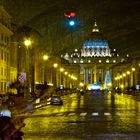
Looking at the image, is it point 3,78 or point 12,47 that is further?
point 12,47

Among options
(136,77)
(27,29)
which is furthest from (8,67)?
(136,77)

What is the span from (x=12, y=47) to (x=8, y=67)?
11.7m

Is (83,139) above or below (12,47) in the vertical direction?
below

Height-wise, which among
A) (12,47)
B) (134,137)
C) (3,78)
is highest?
(12,47)

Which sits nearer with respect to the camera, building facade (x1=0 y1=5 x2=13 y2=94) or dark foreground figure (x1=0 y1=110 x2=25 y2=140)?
dark foreground figure (x1=0 y1=110 x2=25 y2=140)

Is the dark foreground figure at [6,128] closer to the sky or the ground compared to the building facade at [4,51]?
closer to the ground

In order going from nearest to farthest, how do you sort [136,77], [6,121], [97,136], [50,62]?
[6,121] → [97,136] → [50,62] → [136,77]

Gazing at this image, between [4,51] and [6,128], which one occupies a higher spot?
[4,51]

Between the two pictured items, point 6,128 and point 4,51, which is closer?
point 6,128

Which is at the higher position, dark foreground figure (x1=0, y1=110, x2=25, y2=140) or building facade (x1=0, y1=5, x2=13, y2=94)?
building facade (x1=0, y1=5, x2=13, y2=94)

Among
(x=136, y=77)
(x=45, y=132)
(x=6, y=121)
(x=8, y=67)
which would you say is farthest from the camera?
(x=136, y=77)

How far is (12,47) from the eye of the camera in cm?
10312

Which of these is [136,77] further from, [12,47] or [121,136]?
[121,136]

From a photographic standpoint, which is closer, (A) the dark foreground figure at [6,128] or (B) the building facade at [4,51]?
(A) the dark foreground figure at [6,128]
